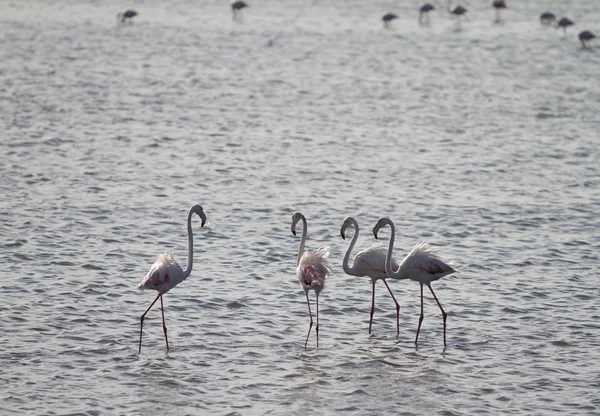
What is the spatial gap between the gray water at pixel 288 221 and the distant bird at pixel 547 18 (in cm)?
525

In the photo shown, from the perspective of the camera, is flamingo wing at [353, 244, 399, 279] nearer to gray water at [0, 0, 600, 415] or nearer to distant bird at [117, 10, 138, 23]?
gray water at [0, 0, 600, 415]

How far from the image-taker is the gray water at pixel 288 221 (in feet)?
31.8

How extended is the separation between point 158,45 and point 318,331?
79.1ft

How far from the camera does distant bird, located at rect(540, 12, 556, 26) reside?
123 ft

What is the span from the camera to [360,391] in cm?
949

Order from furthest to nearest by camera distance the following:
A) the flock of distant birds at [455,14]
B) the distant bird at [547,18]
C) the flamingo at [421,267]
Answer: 1. the distant bird at [547,18]
2. the flock of distant birds at [455,14]
3. the flamingo at [421,267]

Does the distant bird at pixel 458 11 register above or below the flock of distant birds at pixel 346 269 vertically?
above

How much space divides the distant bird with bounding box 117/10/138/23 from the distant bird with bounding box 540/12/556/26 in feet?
52.6

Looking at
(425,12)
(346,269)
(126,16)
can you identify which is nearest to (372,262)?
(346,269)

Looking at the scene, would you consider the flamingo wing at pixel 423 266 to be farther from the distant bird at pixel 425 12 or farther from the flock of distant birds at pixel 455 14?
the distant bird at pixel 425 12

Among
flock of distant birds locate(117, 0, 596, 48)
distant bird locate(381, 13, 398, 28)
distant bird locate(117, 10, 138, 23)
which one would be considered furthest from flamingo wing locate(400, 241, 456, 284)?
distant bird locate(117, 10, 138, 23)

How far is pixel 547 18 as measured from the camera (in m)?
37.8

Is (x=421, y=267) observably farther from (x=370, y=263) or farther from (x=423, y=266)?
(x=370, y=263)

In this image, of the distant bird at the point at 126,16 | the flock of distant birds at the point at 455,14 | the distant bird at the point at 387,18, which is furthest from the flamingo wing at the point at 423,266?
the distant bird at the point at 126,16
